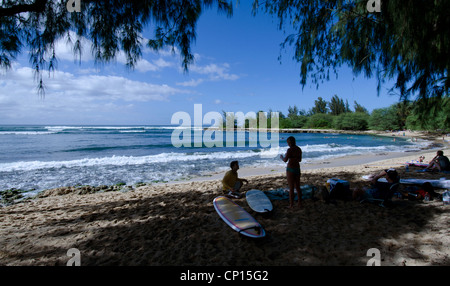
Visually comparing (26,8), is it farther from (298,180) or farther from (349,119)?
(349,119)

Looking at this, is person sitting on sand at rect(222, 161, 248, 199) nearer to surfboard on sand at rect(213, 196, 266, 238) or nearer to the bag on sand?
surfboard on sand at rect(213, 196, 266, 238)

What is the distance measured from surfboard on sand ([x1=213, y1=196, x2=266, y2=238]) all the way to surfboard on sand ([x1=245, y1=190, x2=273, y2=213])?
13.4 inches

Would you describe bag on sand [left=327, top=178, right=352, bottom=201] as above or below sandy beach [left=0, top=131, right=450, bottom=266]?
above

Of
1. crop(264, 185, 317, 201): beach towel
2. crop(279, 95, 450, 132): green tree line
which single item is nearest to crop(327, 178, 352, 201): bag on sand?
crop(264, 185, 317, 201): beach towel

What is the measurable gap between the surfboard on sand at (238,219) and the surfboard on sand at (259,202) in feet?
1.11

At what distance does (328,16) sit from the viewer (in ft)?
12.1

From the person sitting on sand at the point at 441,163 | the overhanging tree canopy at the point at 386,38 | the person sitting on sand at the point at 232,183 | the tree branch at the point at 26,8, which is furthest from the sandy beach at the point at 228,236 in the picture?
the person sitting on sand at the point at 441,163

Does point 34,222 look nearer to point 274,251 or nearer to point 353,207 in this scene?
point 274,251

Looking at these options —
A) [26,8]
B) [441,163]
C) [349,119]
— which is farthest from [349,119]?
[26,8]

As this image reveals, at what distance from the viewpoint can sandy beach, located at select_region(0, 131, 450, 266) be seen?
8.79ft

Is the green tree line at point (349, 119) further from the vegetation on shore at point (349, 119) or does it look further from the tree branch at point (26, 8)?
the tree branch at point (26, 8)
